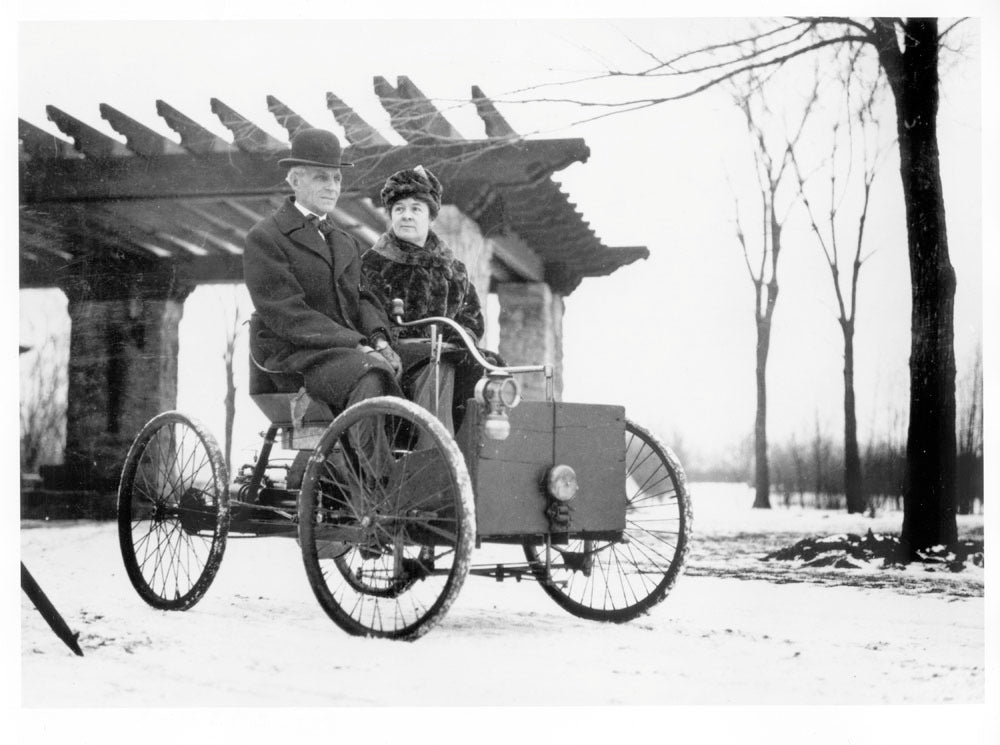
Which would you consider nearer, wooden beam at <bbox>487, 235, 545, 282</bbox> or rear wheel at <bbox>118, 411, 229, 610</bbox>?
rear wheel at <bbox>118, 411, 229, 610</bbox>

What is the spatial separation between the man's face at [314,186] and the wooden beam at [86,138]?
4.51ft

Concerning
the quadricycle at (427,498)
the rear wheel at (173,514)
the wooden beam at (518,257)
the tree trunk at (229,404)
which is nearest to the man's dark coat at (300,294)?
the quadricycle at (427,498)

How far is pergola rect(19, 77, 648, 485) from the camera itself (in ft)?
16.1

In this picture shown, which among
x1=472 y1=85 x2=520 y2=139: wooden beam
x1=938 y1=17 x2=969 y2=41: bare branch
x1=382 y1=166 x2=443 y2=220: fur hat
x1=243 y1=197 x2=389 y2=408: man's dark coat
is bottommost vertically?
x1=243 y1=197 x2=389 y2=408: man's dark coat

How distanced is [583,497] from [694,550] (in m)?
1.75

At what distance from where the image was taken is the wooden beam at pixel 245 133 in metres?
5.30

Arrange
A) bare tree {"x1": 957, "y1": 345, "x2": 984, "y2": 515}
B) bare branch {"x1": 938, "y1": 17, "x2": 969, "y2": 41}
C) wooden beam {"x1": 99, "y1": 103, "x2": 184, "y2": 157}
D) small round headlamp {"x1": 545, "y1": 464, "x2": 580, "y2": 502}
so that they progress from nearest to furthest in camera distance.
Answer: small round headlamp {"x1": 545, "y1": 464, "x2": 580, "y2": 502}
bare branch {"x1": 938, "y1": 17, "x2": 969, "y2": 41}
bare tree {"x1": 957, "y1": 345, "x2": 984, "y2": 515}
wooden beam {"x1": 99, "y1": 103, "x2": 184, "y2": 157}

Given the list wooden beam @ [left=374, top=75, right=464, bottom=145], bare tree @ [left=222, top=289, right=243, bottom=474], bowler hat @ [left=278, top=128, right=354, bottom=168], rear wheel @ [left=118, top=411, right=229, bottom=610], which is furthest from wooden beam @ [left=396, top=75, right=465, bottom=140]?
rear wheel @ [left=118, top=411, right=229, bottom=610]

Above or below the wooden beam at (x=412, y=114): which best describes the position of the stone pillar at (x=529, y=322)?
below

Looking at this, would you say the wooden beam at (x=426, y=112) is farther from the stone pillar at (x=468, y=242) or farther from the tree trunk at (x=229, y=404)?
the tree trunk at (x=229, y=404)

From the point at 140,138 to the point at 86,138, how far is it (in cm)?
32

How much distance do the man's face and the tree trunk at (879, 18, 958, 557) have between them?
2.50 metres

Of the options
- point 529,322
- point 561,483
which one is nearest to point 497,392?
point 561,483

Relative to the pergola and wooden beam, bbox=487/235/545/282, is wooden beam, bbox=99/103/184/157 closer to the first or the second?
the pergola
